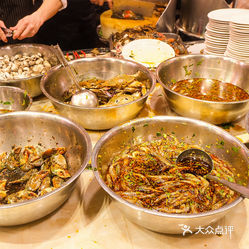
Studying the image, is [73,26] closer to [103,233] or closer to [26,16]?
[26,16]

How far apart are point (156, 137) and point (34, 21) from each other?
6.47 feet

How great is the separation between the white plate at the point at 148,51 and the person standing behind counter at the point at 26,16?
3.25ft

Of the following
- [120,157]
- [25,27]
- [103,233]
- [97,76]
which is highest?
[25,27]

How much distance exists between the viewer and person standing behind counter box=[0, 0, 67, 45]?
2701 millimetres

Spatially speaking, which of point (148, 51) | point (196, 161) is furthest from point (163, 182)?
point (148, 51)

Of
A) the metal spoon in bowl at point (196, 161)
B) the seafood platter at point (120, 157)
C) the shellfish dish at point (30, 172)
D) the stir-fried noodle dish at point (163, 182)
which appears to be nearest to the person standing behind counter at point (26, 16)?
the seafood platter at point (120, 157)

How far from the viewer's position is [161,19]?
3.62 metres

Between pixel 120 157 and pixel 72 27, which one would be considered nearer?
pixel 120 157

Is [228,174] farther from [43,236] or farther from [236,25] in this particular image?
[236,25]

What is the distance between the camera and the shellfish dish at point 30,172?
4.59 feet

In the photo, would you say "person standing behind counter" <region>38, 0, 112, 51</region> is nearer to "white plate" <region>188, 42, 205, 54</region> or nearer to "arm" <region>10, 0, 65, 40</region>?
"arm" <region>10, 0, 65, 40</region>

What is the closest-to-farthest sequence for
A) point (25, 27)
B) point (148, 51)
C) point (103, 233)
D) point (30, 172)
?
1. point (103, 233)
2. point (30, 172)
3. point (25, 27)
4. point (148, 51)

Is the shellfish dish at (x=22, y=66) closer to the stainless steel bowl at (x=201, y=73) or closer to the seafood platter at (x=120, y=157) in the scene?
the seafood platter at (x=120, y=157)

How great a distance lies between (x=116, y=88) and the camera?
2.32 meters
